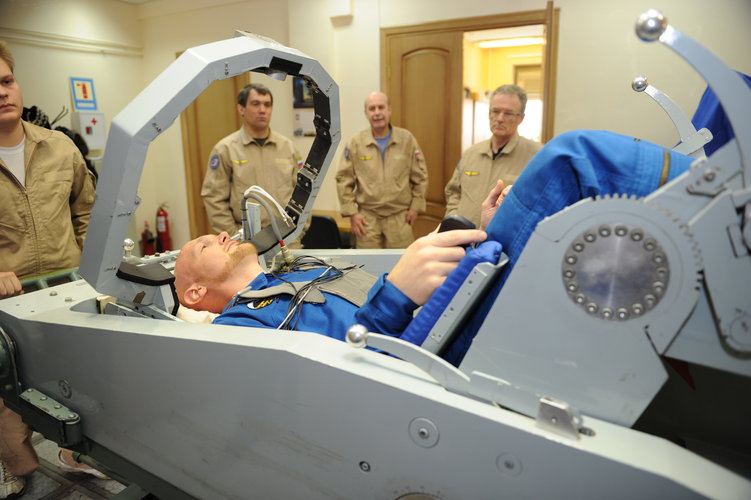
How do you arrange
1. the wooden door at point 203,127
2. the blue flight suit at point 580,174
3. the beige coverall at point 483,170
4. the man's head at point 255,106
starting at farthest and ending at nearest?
the wooden door at point 203,127, the man's head at point 255,106, the beige coverall at point 483,170, the blue flight suit at point 580,174

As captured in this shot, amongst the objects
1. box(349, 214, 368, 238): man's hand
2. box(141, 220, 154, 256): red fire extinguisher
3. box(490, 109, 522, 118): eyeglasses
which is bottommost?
box(141, 220, 154, 256): red fire extinguisher

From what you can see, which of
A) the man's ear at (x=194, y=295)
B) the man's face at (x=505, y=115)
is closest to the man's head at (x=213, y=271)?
the man's ear at (x=194, y=295)

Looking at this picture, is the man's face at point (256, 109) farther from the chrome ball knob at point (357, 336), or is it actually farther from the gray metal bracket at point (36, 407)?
the chrome ball knob at point (357, 336)

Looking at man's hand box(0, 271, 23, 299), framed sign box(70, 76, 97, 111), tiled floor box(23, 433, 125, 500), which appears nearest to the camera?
man's hand box(0, 271, 23, 299)

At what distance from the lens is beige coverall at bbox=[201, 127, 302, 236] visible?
11.2 feet

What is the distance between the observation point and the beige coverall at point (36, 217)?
1905mm

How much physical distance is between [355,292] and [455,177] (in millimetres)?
2076

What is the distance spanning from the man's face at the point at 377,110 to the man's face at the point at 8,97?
7.55ft

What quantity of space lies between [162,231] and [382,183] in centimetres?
335

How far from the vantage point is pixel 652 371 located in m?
0.74

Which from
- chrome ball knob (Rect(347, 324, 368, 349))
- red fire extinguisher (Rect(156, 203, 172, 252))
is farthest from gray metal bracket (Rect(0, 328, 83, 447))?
red fire extinguisher (Rect(156, 203, 172, 252))

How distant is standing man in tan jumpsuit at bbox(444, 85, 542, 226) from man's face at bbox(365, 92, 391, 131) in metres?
0.77

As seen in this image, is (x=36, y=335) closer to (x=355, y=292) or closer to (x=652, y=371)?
(x=355, y=292)

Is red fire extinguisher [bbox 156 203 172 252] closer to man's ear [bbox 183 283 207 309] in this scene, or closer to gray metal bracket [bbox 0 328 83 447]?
man's ear [bbox 183 283 207 309]
